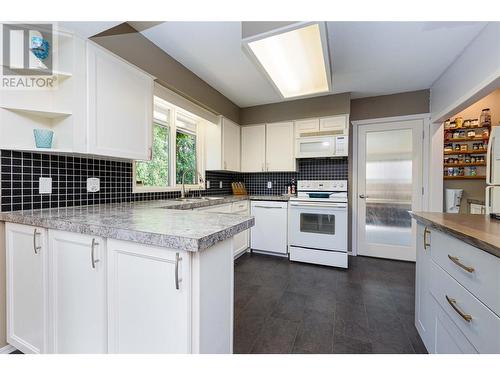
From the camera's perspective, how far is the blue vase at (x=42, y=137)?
1479 mm

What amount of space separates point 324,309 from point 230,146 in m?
2.59

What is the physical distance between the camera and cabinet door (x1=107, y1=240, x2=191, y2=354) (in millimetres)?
875

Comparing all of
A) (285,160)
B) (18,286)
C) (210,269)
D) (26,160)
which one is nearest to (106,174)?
(26,160)

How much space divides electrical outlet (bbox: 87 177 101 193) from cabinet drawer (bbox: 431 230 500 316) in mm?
2470

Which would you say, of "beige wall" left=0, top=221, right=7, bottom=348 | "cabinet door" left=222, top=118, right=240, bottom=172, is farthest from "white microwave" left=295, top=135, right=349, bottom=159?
"beige wall" left=0, top=221, right=7, bottom=348

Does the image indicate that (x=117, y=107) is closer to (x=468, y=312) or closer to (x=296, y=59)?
(x=296, y=59)

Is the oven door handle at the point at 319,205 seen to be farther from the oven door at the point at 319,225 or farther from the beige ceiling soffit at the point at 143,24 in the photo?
the beige ceiling soffit at the point at 143,24

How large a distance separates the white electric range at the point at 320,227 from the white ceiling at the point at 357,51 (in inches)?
57.2

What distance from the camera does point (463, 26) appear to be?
186 cm

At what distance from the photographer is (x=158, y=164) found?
2.67 metres

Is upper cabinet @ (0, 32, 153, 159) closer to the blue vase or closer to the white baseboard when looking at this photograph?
the blue vase

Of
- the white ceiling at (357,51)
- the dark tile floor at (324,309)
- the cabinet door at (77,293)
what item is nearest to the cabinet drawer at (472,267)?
the dark tile floor at (324,309)

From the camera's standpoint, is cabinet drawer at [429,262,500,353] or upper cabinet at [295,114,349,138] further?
upper cabinet at [295,114,349,138]
